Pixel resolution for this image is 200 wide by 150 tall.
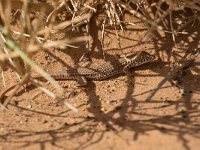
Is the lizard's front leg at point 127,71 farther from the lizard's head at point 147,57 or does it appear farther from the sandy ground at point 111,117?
the lizard's head at point 147,57

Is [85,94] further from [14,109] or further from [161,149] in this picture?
[161,149]

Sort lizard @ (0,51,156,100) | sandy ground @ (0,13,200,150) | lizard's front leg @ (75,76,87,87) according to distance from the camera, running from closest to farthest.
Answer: sandy ground @ (0,13,200,150) → lizard's front leg @ (75,76,87,87) → lizard @ (0,51,156,100)

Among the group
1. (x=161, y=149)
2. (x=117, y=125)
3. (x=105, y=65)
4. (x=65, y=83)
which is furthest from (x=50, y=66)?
(x=161, y=149)

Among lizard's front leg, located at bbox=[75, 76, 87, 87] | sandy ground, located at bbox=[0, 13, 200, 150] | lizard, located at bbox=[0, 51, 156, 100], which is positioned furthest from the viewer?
lizard, located at bbox=[0, 51, 156, 100]

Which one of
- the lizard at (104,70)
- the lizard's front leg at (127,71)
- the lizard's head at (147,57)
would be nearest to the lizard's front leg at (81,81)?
the lizard at (104,70)

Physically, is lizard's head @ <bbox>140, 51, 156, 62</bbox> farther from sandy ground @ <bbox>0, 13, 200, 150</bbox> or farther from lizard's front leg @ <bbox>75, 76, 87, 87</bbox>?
lizard's front leg @ <bbox>75, 76, 87, 87</bbox>

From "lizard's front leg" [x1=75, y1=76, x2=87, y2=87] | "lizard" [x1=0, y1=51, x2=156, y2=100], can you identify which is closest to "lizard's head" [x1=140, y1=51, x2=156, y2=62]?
"lizard" [x1=0, y1=51, x2=156, y2=100]
